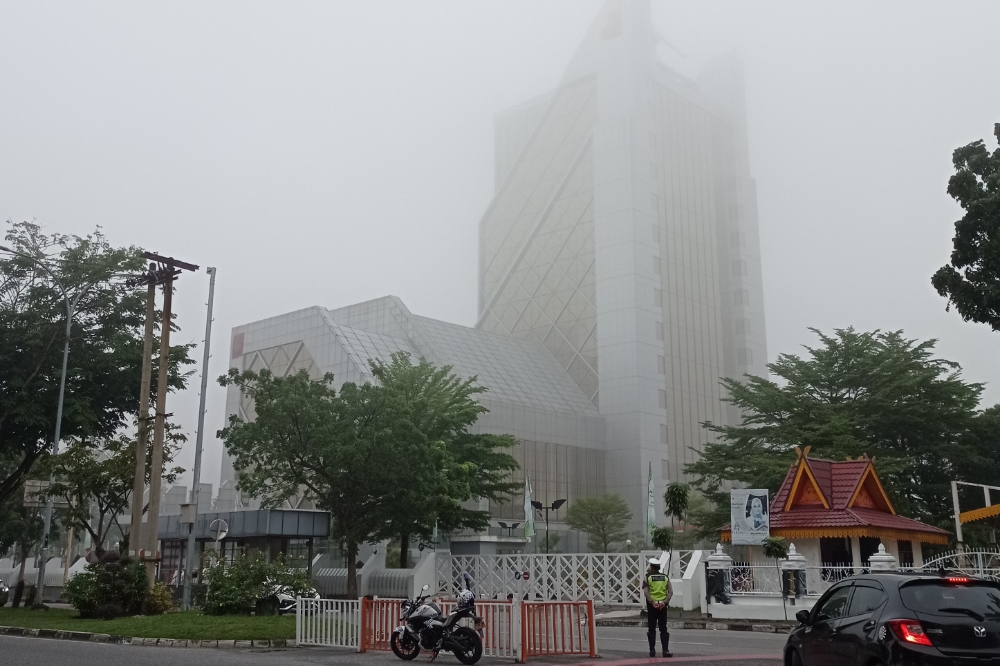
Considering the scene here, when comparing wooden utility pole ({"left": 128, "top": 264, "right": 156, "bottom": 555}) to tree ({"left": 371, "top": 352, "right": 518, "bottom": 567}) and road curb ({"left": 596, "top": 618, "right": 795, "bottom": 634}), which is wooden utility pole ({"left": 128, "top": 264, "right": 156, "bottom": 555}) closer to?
tree ({"left": 371, "top": 352, "right": 518, "bottom": 567})

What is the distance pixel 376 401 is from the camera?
35844mm

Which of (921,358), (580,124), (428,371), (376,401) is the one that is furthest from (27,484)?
(580,124)

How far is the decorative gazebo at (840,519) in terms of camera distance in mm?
30531

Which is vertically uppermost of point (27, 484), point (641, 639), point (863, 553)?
point (27, 484)

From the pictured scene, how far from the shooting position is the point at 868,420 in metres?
43.3

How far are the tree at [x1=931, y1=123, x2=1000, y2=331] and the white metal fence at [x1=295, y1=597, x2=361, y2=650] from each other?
17661 millimetres

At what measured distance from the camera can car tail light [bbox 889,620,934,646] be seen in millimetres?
9211

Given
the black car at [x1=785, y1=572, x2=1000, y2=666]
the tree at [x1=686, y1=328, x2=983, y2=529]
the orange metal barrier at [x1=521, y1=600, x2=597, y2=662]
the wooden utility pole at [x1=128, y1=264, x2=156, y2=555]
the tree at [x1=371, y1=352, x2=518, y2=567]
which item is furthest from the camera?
the tree at [x1=686, y1=328, x2=983, y2=529]

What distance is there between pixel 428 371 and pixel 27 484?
61.1 feet

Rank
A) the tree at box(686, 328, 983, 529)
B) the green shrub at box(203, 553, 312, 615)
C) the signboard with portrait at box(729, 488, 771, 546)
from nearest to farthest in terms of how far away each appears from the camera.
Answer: the green shrub at box(203, 553, 312, 615) < the signboard with portrait at box(729, 488, 771, 546) < the tree at box(686, 328, 983, 529)

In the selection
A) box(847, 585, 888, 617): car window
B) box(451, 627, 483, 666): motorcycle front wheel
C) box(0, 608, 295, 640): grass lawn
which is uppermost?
box(847, 585, 888, 617): car window

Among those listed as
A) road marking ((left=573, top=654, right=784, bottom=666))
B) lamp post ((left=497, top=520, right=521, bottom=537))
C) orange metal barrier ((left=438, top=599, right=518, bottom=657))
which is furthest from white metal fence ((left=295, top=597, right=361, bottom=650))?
lamp post ((left=497, top=520, right=521, bottom=537))

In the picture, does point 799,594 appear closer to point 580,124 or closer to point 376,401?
point 376,401

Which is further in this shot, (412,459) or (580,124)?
(580,124)
